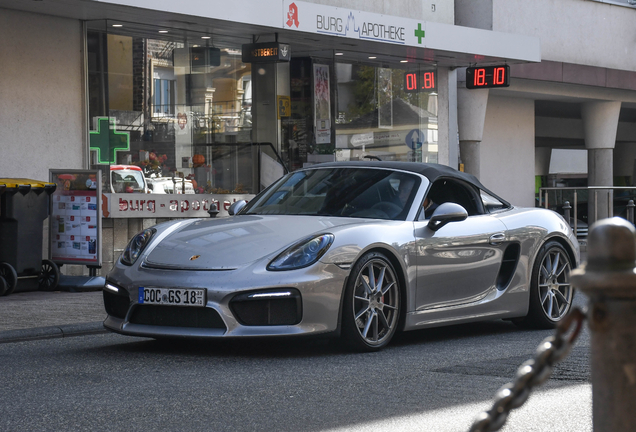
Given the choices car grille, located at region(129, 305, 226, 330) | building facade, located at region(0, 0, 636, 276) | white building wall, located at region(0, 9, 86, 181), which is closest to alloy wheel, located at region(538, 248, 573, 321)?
car grille, located at region(129, 305, 226, 330)

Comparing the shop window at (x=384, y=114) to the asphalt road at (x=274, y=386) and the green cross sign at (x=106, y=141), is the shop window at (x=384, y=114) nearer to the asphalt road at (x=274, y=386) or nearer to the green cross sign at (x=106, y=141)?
the green cross sign at (x=106, y=141)

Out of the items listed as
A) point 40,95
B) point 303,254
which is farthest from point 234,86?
point 303,254

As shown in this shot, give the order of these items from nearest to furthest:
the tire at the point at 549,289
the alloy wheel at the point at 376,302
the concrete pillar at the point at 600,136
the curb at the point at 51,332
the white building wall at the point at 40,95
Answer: the alloy wheel at the point at 376,302 < the curb at the point at 51,332 < the tire at the point at 549,289 < the white building wall at the point at 40,95 < the concrete pillar at the point at 600,136

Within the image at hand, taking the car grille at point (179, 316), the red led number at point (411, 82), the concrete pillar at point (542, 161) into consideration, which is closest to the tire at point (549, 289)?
the car grille at point (179, 316)

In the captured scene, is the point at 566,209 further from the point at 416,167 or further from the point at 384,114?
the point at 416,167

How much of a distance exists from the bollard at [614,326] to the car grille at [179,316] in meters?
4.23

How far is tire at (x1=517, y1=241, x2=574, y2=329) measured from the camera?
779 cm

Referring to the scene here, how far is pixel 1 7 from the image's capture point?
12547 mm

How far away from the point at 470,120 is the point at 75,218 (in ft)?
39.2

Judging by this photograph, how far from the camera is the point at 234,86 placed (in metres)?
Result: 15.7

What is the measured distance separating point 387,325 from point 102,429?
2.74 metres

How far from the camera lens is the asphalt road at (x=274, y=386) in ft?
14.4

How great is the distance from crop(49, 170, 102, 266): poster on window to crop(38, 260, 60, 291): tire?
17 cm

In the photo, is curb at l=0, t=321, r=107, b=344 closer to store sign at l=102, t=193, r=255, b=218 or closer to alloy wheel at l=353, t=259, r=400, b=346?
alloy wheel at l=353, t=259, r=400, b=346
